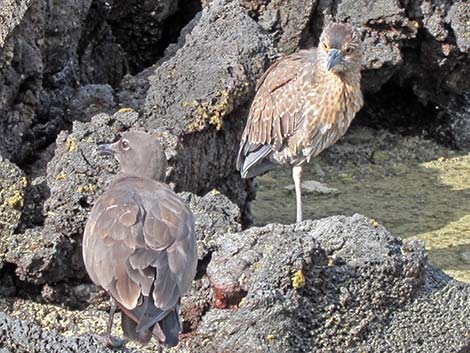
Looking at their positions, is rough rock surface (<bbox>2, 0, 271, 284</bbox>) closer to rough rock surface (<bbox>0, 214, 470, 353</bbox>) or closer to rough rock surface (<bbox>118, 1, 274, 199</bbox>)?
rough rock surface (<bbox>118, 1, 274, 199</bbox>)

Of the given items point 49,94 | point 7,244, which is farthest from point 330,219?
point 49,94

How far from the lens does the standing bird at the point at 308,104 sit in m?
8.91

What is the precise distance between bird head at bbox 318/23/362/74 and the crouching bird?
9.18 ft

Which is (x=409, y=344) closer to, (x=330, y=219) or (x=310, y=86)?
(x=330, y=219)

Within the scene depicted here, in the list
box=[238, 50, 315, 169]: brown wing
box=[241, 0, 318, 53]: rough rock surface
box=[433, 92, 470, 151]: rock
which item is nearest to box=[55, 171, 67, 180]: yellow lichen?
box=[238, 50, 315, 169]: brown wing

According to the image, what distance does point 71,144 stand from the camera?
23.4ft

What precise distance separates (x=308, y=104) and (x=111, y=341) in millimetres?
3739

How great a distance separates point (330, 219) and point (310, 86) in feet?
8.58

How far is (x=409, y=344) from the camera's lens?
6.40 m

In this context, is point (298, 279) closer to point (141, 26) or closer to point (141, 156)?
point (141, 156)

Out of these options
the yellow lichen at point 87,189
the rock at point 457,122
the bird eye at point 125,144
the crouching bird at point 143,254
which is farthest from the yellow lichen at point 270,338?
the rock at point 457,122

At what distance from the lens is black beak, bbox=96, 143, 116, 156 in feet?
22.1

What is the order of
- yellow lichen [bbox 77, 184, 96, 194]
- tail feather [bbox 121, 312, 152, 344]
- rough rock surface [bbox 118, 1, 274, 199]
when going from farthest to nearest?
rough rock surface [bbox 118, 1, 274, 199]
yellow lichen [bbox 77, 184, 96, 194]
tail feather [bbox 121, 312, 152, 344]

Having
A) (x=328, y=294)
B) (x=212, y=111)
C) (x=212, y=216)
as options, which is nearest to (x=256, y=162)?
(x=212, y=111)
